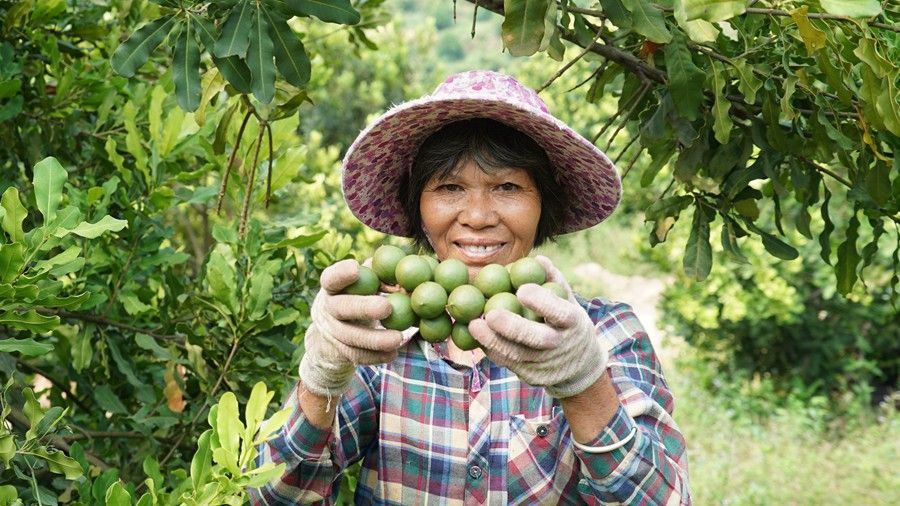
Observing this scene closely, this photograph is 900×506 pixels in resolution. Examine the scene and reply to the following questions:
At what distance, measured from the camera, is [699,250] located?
2.25m

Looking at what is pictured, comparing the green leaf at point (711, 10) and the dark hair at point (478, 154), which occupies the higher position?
the green leaf at point (711, 10)

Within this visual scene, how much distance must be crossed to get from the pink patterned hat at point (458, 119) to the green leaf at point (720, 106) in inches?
9.2

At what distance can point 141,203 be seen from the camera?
2217mm

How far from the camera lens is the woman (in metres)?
1.54

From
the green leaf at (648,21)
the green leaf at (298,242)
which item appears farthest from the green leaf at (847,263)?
the green leaf at (298,242)

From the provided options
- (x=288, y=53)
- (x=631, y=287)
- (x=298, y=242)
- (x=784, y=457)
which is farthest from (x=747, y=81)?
(x=631, y=287)

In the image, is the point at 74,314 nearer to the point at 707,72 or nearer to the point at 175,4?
the point at 175,4

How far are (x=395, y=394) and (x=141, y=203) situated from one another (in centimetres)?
84

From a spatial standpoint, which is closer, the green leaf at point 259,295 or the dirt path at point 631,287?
the green leaf at point 259,295

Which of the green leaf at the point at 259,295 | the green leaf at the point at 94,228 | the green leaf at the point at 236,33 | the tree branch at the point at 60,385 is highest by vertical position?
the green leaf at the point at 236,33

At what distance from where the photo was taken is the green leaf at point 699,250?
2234 mm

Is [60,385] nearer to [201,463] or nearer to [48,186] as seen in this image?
[48,186]

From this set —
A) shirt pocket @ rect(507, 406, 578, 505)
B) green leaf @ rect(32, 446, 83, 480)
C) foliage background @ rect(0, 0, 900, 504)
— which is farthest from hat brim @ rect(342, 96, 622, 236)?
green leaf @ rect(32, 446, 83, 480)

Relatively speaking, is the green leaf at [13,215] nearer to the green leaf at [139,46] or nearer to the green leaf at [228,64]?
the green leaf at [139,46]
